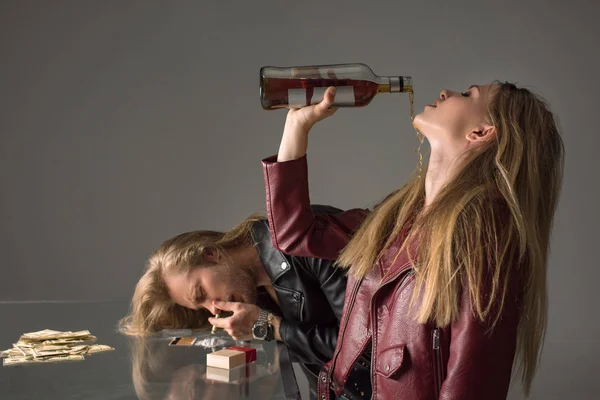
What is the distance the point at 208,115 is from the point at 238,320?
8.61 ft

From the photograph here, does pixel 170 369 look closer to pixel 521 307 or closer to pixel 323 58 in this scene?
pixel 521 307

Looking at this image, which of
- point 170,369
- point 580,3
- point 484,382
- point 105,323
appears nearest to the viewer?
point 484,382

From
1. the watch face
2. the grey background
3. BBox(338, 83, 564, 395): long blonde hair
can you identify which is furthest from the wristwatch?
the grey background

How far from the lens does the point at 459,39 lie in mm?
4152

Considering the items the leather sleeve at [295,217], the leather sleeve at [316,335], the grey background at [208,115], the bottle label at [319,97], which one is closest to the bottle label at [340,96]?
the bottle label at [319,97]

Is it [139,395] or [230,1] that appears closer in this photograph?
[139,395]

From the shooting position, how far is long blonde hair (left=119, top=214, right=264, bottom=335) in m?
1.81

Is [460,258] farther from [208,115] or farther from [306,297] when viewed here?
[208,115]

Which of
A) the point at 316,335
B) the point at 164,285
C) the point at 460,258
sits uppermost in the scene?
the point at 460,258

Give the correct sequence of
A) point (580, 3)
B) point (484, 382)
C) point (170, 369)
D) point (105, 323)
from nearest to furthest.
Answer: point (484, 382) → point (170, 369) → point (105, 323) → point (580, 3)

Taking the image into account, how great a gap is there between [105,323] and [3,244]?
2.61 m

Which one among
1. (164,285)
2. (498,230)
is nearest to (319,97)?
(498,230)

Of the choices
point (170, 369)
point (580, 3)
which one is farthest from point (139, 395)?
point (580, 3)

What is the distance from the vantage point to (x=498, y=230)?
3.81 feet
